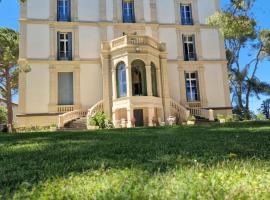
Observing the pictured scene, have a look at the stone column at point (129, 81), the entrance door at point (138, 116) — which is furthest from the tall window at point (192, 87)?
the stone column at point (129, 81)

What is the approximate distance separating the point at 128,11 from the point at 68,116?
10328 mm

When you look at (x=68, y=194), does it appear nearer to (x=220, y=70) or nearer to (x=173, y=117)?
(x=173, y=117)

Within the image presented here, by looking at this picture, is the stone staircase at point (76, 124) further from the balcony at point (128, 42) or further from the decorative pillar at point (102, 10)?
the decorative pillar at point (102, 10)

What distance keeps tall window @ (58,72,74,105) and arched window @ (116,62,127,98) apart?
4.23 metres

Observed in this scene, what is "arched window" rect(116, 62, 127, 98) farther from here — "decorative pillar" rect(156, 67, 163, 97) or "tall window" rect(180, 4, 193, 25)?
"tall window" rect(180, 4, 193, 25)

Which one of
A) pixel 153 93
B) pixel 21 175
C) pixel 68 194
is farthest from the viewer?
pixel 153 93

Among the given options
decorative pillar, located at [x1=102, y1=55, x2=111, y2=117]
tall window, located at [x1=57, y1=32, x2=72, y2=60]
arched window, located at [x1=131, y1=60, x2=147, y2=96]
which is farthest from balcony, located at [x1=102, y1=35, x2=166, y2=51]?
tall window, located at [x1=57, y1=32, x2=72, y2=60]

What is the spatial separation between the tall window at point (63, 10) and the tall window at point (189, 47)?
9738 millimetres

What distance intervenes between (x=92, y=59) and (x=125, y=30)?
3.71 meters

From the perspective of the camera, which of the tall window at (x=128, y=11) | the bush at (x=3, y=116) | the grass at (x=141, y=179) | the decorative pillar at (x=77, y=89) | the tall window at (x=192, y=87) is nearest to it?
the grass at (x=141, y=179)

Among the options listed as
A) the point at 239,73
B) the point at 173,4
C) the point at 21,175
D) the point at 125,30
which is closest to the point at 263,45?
the point at 239,73

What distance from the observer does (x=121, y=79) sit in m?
20.4

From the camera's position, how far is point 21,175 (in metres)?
3.23

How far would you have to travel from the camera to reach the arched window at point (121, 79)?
2012 cm
